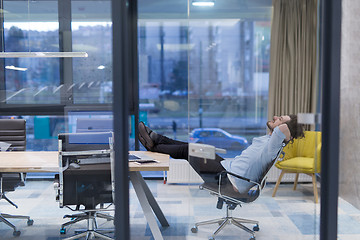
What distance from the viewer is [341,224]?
9.43 feet

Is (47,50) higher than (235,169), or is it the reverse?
(47,50)

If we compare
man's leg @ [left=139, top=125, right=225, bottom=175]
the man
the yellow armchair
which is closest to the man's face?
the man

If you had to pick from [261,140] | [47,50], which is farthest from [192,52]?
[47,50]

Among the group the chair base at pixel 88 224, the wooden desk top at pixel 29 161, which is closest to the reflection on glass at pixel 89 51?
the wooden desk top at pixel 29 161

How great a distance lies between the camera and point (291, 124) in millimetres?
2830

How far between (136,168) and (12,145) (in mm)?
1468

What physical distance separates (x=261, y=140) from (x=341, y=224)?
825mm

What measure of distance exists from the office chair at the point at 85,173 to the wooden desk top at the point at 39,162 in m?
Result: 0.14

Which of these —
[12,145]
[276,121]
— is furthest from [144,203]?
[12,145]

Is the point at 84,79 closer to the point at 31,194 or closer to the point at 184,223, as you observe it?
the point at 31,194

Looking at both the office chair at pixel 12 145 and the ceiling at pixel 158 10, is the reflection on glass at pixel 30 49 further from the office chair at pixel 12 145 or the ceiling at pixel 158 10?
the office chair at pixel 12 145

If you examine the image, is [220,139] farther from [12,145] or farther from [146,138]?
[12,145]

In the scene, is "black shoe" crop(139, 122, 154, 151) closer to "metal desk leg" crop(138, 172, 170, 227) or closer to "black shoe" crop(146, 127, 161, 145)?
"black shoe" crop(146, 127, 161, 145)

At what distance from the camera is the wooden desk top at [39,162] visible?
3.22 meters
